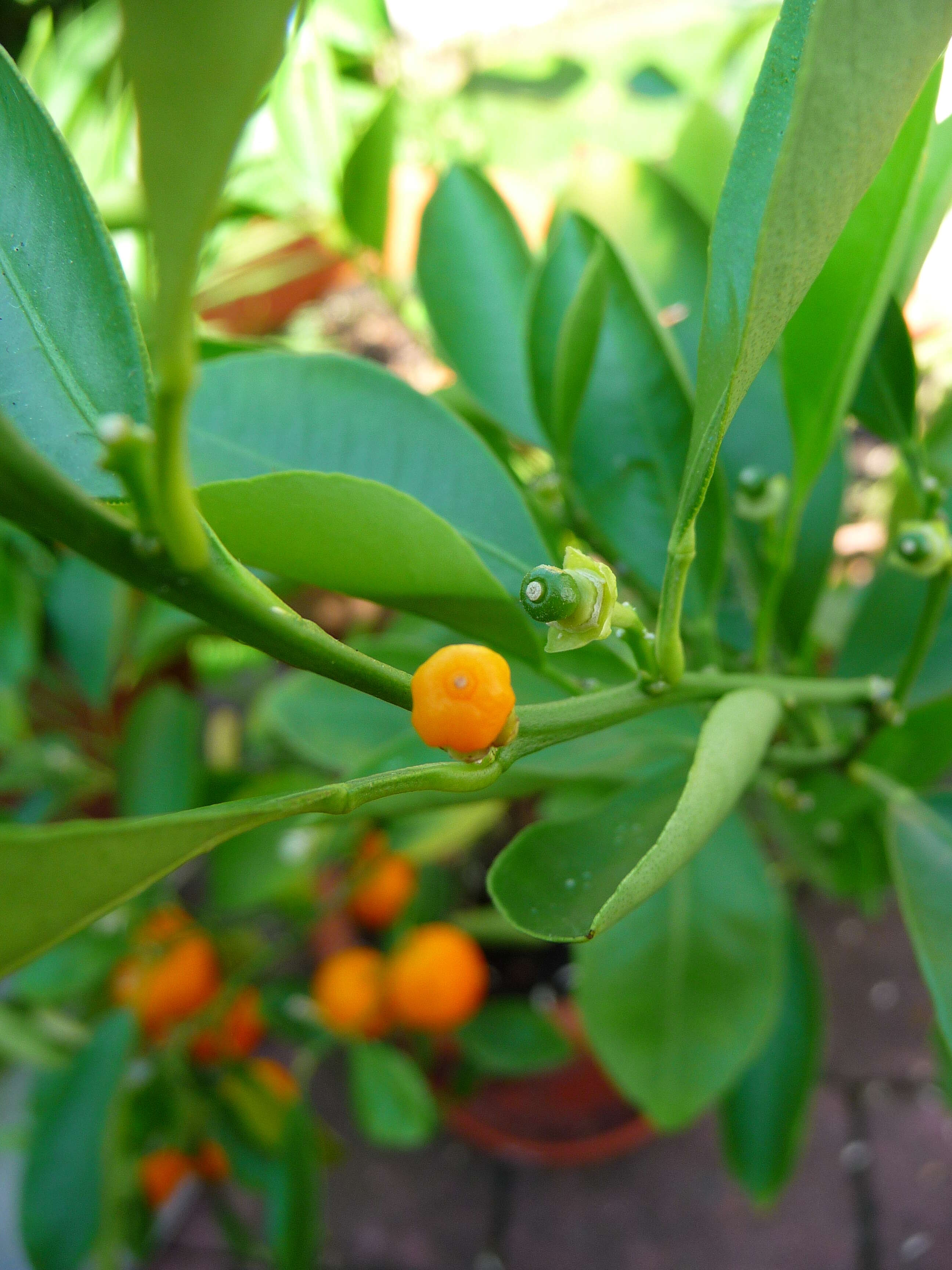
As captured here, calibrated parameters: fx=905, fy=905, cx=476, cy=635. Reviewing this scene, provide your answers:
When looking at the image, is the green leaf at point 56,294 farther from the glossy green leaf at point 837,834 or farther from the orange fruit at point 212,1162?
the orange fruit at point 212,1162

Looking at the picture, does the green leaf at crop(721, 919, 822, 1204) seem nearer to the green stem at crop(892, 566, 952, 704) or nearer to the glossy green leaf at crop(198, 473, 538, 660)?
the green stem at crop(892, 566, 952, 704)

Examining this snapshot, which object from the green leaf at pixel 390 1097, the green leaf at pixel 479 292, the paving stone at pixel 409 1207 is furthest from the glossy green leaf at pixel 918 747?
the paving stone at pixel 409 1207

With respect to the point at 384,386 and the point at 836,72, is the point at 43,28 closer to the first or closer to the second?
the point at 384,386

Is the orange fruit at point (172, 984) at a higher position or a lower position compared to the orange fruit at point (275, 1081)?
higher

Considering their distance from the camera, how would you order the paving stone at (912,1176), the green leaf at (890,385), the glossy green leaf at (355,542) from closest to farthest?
the glossy green leaf at (355,542) → the green leaf at (890,385) → the paving stone at (912,1176)

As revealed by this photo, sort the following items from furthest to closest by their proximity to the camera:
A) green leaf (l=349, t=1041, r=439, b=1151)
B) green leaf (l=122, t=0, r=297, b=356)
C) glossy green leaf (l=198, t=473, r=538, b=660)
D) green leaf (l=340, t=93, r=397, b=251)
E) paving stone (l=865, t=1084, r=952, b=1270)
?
paving stone (l=865, t=1084, r=952, b=1270) → green leaf (l=349, t=1041, r=439, b=1151) → green leaf (l=340, t=93, r=397, b=251) → glossy green leaf (l=198, t=473, r=538, b=660) → green leaf (l=122, t=0, r=297, b=356)

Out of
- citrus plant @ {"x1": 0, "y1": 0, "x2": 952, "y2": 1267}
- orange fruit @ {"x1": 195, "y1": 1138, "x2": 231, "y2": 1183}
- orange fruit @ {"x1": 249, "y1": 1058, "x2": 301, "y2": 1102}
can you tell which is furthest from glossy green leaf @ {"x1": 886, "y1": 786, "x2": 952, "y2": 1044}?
orange fruit @ {"x1": 195, "y1": 1138, "x2": 231, "y2": 1183}

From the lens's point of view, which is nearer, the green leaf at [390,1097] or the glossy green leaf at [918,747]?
the glossy green leaf at [918,747]
